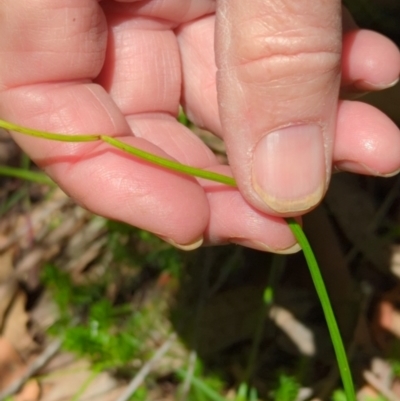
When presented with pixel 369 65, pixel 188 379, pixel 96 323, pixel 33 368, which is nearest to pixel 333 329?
pixel 369 65

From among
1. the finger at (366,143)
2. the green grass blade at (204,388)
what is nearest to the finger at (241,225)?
the finger at (366,143)

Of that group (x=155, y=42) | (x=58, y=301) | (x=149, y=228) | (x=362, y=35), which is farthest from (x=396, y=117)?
(x=58, y=301)

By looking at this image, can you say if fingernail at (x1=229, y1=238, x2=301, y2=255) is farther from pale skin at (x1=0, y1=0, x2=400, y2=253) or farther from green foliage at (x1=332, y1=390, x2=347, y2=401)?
green foliage at (x1=332, y1=390, x2=347, y2=401)

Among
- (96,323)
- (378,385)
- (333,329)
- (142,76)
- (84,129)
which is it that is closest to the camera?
(333,329)

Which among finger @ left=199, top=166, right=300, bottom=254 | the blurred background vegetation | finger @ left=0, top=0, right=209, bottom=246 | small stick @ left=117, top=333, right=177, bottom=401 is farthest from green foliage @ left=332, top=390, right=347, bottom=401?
finger @ left=0, top=0, right=209, bottom=246

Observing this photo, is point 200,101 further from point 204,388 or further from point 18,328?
point 18,328

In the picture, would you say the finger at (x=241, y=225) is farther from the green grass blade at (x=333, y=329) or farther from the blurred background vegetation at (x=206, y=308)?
the blurred background vegetation at (x=206, y=308)
